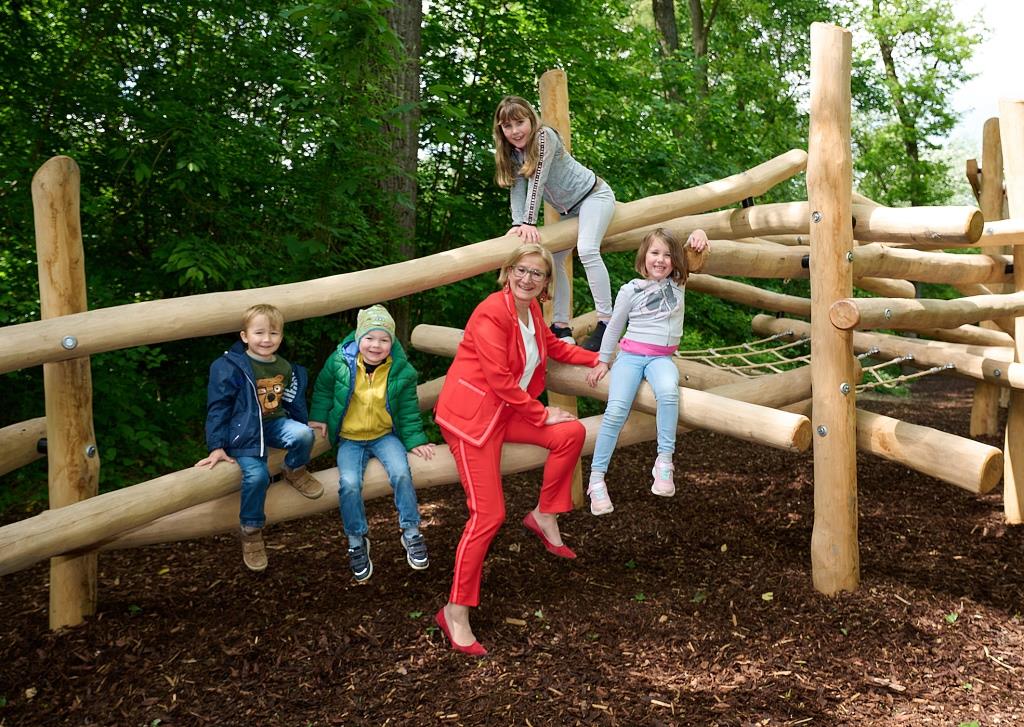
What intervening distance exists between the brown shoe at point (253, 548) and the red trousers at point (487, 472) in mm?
885

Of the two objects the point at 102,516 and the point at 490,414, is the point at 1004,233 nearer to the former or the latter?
the point at 490,414

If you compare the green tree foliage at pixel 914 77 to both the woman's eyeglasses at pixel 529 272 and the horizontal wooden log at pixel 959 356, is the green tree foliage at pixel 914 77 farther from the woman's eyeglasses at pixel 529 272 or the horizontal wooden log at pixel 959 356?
the woman's eyeglasses at pixel 529 272

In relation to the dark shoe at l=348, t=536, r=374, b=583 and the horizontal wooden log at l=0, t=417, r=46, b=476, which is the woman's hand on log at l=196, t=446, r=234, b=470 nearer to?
the dark shoe at l=348, t=536, r=374, b=583

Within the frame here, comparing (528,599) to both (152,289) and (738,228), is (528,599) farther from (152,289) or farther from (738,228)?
(152,289)

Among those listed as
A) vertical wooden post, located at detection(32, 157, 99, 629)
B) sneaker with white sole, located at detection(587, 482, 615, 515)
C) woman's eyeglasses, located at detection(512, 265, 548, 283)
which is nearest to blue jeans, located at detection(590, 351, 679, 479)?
sneaker with white sole, located at detection(587, 482, 615, 515)

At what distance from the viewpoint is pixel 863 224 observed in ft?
14.5

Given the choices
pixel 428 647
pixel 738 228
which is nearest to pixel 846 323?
pixel 738 228

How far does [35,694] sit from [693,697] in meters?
2.78

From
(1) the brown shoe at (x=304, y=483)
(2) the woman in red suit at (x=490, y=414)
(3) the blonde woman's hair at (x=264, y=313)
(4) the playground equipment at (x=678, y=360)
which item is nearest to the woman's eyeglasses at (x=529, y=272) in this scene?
(2) the woman in red suit at (x=490, y=414)

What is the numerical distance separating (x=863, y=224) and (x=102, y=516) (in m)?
3.90

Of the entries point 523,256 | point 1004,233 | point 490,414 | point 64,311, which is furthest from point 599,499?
point 1004,233

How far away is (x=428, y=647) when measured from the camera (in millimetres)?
3904

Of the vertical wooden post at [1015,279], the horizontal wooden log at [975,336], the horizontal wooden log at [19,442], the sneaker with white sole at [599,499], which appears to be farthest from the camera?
the horizontal wooden log at [975,336]

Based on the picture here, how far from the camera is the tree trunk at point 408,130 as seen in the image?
22.6 feet
